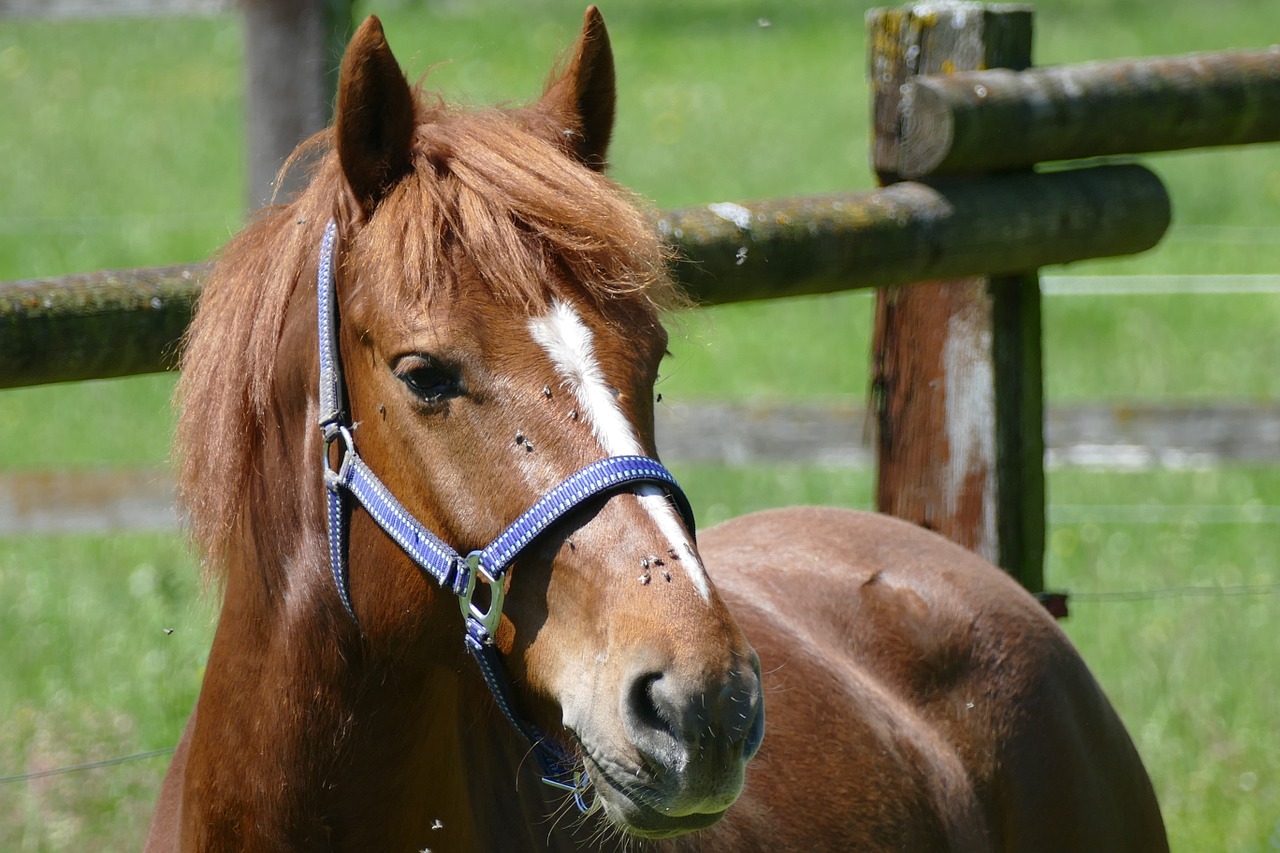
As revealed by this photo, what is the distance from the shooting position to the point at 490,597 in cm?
175

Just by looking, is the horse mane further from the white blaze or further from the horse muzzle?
the horse muzzle

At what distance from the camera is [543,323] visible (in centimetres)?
177

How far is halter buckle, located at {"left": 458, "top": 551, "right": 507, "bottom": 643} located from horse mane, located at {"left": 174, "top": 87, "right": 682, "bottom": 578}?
1.06 feet

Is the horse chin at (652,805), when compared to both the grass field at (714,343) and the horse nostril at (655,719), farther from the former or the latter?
the grass field at (714,343)

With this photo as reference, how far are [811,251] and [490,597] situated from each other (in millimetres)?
1295

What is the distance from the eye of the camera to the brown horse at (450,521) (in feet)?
5.32

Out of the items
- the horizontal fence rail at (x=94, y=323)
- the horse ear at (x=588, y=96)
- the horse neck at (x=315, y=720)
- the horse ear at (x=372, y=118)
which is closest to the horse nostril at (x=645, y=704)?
the horse neck at (x=315, y=720)

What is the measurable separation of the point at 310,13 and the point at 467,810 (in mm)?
2845

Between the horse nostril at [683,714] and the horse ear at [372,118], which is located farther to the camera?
the horse ear at [372,118]

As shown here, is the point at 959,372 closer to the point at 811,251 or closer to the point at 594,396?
the point at 811,251

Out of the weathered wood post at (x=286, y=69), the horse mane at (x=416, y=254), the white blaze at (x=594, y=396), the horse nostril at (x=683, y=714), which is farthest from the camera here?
the weathered wood post at (x=286, y=69)

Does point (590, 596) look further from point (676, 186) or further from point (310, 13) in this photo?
point (676, 186)

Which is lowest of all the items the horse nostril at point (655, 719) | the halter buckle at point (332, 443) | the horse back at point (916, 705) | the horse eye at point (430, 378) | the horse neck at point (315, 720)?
the horse back at point (916, 705)

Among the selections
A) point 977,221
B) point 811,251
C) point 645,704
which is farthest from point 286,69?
point 645,704
